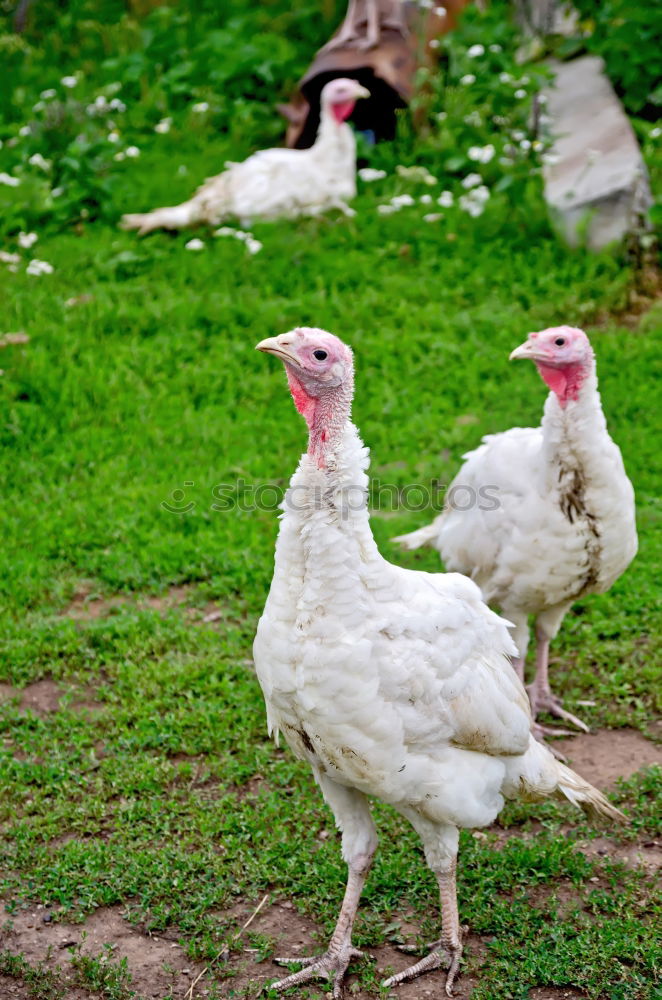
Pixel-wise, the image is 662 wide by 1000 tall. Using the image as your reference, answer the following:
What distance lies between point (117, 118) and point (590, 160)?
14.8 feet

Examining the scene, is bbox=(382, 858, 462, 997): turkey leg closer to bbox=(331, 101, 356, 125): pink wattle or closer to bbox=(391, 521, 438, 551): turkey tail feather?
bbox=(391, 521, 438, 551): turkey tail feather

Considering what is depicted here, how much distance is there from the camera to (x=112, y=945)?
3854 mm

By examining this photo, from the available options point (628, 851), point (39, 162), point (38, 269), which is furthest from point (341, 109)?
point (628, 851)

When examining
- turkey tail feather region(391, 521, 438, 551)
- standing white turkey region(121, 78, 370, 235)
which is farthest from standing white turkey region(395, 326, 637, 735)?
standing white turkey region(121, 78, 370, 235)

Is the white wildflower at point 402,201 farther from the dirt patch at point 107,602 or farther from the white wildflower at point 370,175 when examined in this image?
the dirt patch at point 107,602

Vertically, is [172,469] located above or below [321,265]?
below

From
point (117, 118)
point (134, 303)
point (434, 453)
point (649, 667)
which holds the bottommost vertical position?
point (649, 667)

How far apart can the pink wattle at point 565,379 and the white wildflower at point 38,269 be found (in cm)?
484

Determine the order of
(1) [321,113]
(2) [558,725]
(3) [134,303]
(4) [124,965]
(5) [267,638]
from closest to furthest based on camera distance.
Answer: (5) [267,638]
(4) [124,965]
(2) [558,725]
(3) [134,303]
(1) [321,113]

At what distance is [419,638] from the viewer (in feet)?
11.5

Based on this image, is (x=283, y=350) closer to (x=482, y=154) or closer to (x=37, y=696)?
(x=37, y=696)

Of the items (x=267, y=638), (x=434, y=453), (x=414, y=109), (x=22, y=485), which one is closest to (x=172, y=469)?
(x=22, y=485)

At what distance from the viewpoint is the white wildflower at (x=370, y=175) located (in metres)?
9.18

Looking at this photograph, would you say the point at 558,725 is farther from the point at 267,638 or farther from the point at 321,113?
the point at 321,113
